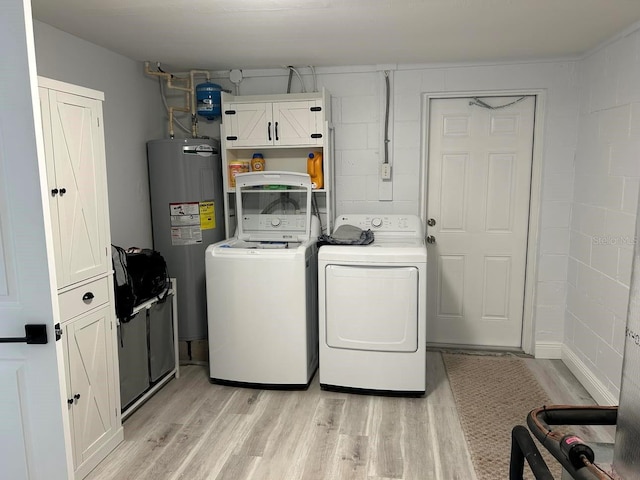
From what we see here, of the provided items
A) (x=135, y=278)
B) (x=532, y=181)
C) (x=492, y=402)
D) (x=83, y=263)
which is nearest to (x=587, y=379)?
(x=492, y=402)

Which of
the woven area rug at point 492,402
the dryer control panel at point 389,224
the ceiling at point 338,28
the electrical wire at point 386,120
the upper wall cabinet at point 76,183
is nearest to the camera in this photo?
the upper wall cabinet at point 76,183

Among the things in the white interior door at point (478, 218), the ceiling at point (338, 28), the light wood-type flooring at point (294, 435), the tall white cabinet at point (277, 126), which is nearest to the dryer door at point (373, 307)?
the light wood-type flooring at point (294, 435)

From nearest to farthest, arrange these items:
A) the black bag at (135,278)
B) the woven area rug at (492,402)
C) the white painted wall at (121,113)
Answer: the woven area rug at (492,402) < the black bag at (135,278) < the white painted wall at (121,113)

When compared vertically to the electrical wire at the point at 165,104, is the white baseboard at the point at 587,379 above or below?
below

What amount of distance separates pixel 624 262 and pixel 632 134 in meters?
0.73

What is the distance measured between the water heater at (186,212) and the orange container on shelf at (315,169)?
738mm

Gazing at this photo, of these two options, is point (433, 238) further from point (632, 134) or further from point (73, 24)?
point (73, 24)

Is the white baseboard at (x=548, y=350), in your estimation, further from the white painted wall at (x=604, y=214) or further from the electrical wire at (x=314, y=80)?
the electrical wire at (x=314, y=80)

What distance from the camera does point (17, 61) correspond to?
148 centimetres

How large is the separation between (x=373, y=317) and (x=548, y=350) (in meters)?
1.65

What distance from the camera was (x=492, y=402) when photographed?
120 inches

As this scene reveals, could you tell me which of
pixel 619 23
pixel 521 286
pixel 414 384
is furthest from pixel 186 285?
pixel 619 23

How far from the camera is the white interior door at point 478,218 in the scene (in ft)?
12.1

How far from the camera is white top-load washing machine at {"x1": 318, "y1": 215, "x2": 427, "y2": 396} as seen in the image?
3020mm
